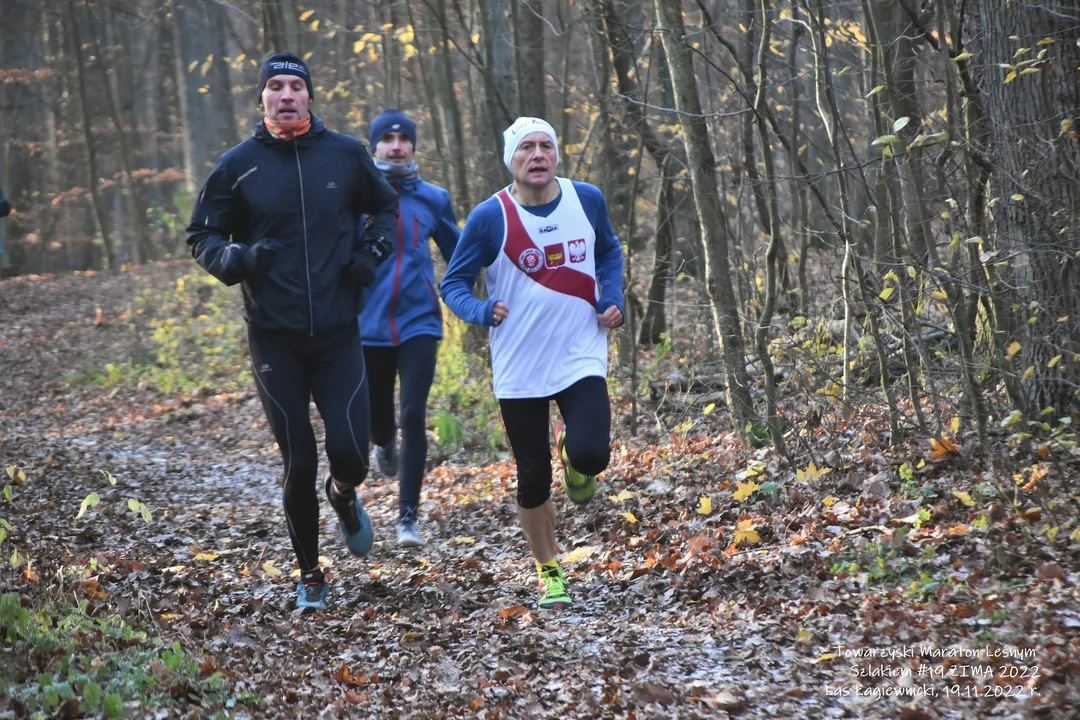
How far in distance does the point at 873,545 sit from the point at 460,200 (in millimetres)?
8506

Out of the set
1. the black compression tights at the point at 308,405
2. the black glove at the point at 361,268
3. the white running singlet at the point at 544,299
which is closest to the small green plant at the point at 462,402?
the black compression tights at the point at 308,405

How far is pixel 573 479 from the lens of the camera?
18.0 feet

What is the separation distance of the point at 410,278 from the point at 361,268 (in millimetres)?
1623

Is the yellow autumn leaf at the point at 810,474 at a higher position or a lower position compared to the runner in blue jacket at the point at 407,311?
lower

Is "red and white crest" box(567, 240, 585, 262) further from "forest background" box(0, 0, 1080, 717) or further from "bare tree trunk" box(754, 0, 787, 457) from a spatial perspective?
"bare tree trunk" box(754, 0, 787, 457)

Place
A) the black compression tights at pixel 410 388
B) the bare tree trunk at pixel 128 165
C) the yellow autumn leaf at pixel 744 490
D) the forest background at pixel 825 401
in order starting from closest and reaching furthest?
1. the forest background at pixel 825 401
2. the yellow autumn leaf at pixel 744 490
3. the black compression tights at pixel 410 388
4. the bare tree trunk at pixel 128 165

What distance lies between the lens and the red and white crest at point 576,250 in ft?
17.2

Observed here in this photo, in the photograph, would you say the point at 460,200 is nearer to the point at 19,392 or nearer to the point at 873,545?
the point at 19,392

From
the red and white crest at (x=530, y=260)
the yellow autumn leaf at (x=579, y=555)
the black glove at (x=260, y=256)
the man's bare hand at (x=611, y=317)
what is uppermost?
the black glove at (x=260, y=256)

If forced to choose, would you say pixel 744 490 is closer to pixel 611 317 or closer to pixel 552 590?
pixel 552 590

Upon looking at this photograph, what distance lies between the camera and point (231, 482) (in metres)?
9.93

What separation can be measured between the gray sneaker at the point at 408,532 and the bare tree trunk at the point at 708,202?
7.72 feet

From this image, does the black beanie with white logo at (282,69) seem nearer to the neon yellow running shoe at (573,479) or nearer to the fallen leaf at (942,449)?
the neon yellow running shoe at (573,479)

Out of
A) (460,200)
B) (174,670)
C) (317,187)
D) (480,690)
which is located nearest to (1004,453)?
(480,690)
